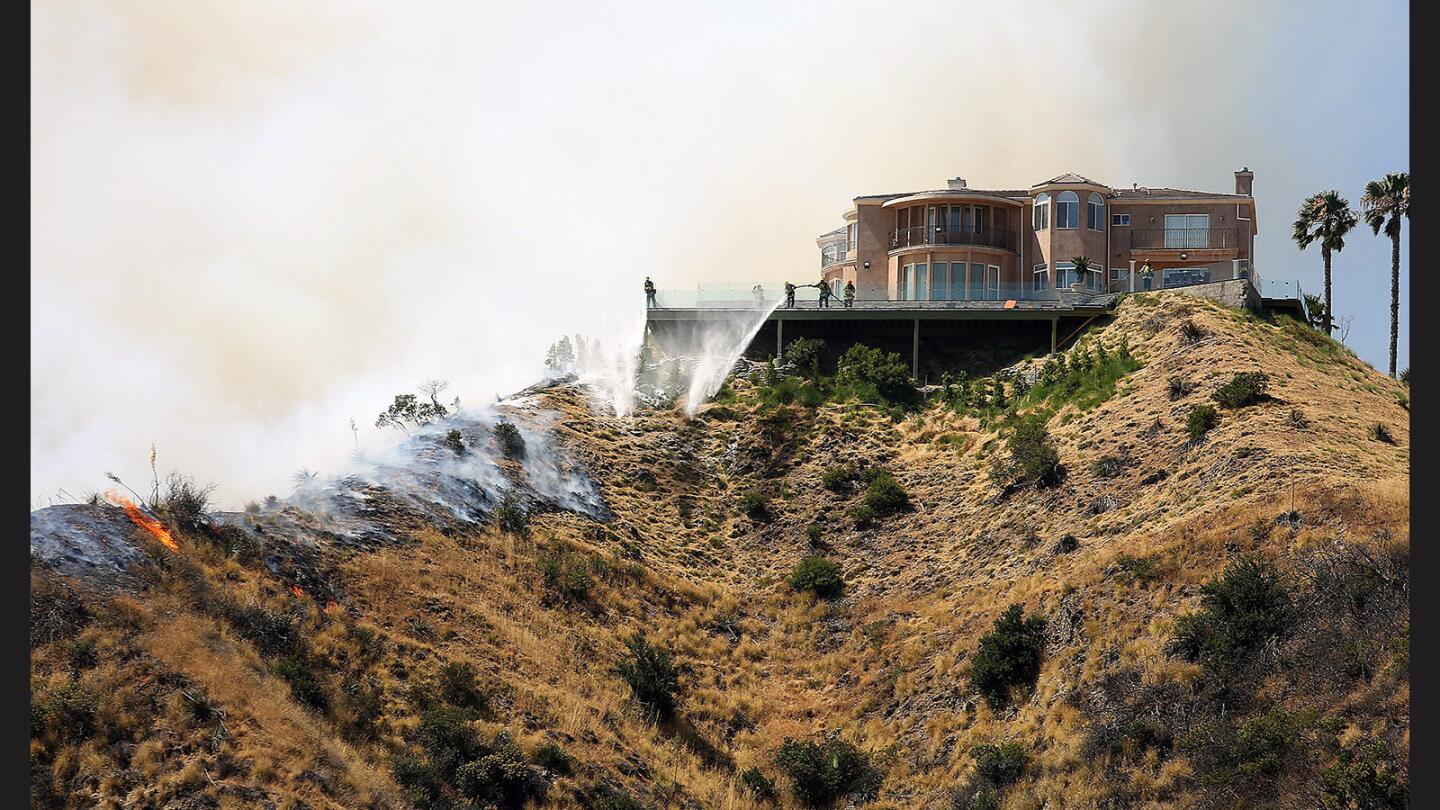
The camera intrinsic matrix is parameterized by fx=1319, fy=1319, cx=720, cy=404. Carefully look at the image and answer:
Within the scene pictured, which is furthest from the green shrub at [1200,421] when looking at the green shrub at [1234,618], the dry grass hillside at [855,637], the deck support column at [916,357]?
the deck support column at [916,357]

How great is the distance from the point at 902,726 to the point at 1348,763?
14271 millimetres

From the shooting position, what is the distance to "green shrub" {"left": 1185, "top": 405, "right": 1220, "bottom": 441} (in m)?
46.1

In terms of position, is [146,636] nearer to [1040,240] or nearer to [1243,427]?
[1243,427]

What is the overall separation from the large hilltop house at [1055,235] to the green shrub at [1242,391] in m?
19.6

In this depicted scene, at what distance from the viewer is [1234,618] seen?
3494 cm

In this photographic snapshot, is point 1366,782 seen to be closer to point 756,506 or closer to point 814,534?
point 814,534

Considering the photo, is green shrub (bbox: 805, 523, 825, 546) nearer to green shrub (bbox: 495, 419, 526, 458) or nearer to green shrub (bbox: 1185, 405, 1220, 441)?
green shrub (bbox: 495, 419, 526, 458)

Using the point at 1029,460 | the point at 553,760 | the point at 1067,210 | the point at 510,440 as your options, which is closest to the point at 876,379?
→ the point at 1029,460

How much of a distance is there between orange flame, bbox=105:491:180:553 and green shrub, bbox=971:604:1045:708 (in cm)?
2394

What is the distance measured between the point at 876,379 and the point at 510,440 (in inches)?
696

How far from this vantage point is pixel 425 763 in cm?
3481

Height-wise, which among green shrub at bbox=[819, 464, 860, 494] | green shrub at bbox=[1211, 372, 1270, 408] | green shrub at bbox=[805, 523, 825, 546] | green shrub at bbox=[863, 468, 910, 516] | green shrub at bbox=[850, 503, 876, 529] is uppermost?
green shrub at bbox=[1211, 372, 1270, 408]

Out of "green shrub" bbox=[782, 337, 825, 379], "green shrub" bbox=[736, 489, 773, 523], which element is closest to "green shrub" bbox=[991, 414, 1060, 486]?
"green shrub" bbox=[736, 489, 773, 523]

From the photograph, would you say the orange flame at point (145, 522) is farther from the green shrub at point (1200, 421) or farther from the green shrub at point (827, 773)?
the green shrub at point (1200, 421)
